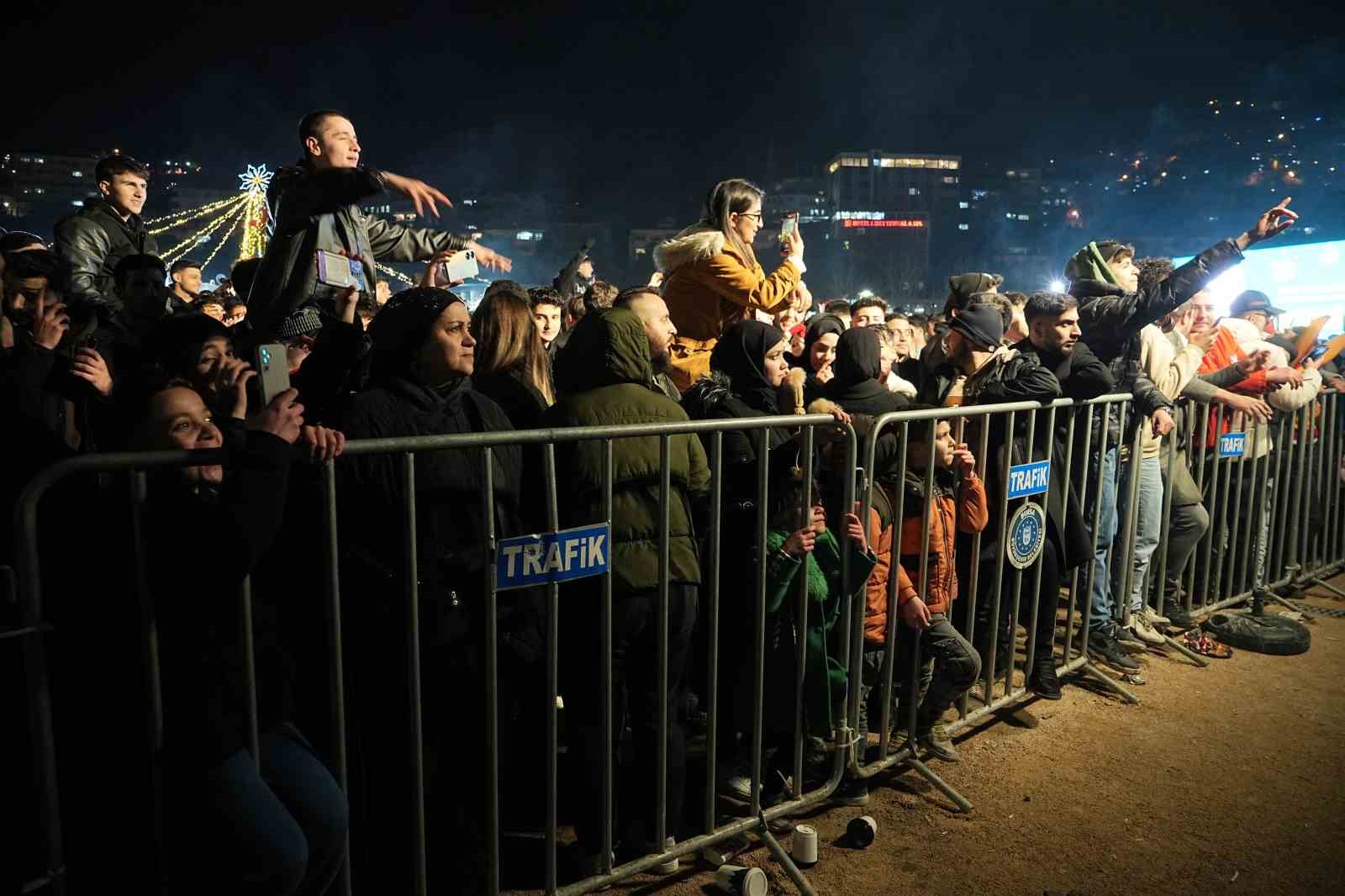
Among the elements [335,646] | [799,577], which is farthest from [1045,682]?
[335,646]

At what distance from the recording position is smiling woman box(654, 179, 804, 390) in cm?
522

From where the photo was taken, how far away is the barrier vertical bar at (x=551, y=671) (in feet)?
9.89

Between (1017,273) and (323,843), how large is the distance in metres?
104

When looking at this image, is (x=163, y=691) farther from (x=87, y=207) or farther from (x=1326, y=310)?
(x=1326, y=310)

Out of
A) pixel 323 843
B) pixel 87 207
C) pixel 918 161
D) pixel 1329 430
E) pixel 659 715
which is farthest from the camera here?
pixel 918 161

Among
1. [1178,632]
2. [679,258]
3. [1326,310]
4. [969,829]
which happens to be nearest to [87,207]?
[679,258]

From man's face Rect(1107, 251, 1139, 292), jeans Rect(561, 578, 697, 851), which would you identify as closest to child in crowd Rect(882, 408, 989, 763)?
jeans Rect(561, 578, 697, 851)

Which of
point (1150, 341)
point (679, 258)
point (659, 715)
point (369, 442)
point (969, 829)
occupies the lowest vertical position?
point (969, 829)

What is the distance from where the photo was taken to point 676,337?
5500mm

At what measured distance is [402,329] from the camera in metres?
3.16

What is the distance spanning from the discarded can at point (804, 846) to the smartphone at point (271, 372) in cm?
278

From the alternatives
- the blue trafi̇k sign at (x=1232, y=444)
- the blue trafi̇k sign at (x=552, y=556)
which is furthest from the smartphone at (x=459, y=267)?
the blue trafi̇k sign at (x=1232, y=444)

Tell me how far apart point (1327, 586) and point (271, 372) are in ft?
28.4

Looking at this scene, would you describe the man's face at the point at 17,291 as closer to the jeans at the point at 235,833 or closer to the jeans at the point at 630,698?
the jeans at the point at 235,833
